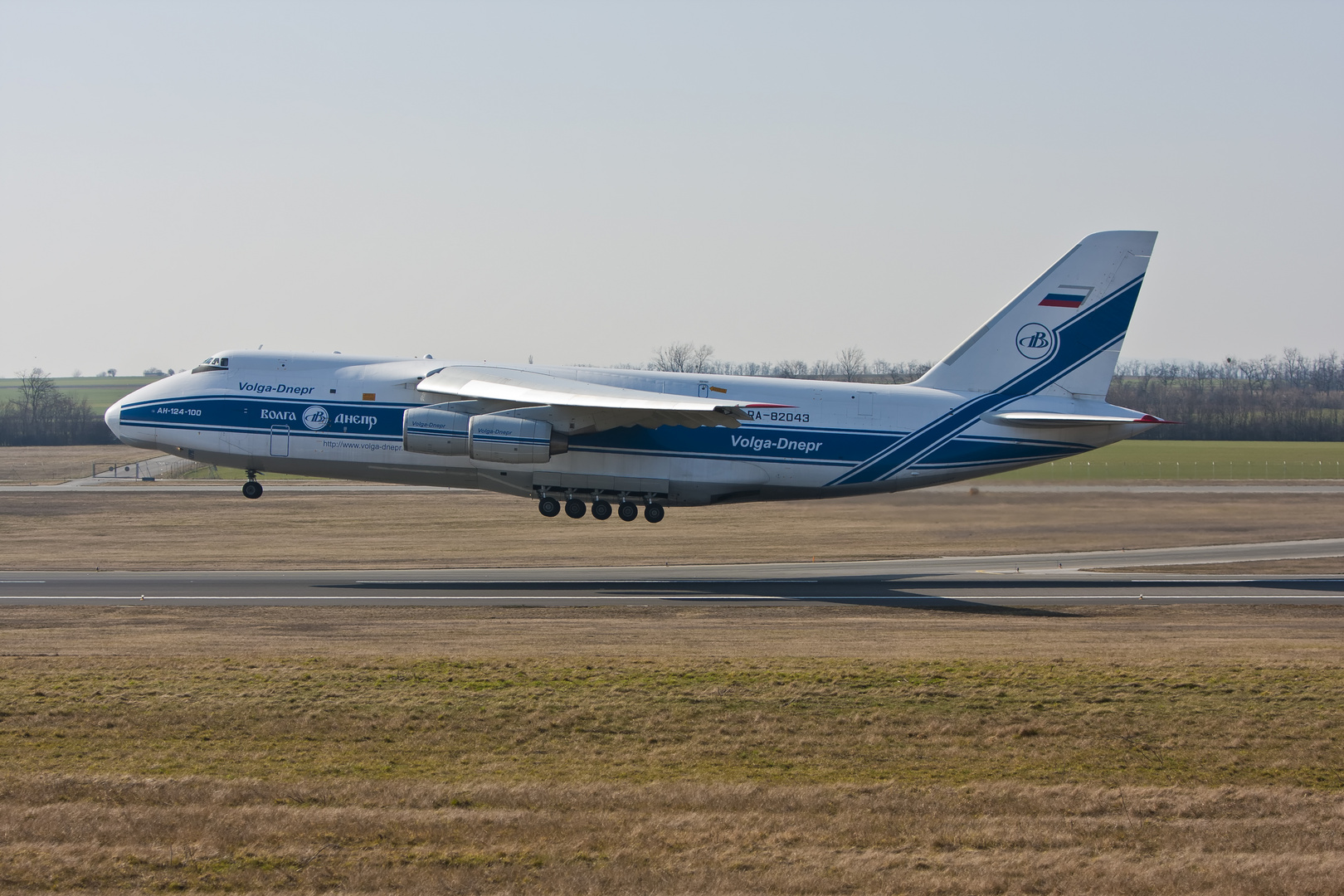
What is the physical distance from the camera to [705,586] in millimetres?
33875

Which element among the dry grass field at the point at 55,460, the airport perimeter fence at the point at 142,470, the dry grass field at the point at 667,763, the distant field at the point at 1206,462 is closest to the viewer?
the dry grass field at the point at 667,763

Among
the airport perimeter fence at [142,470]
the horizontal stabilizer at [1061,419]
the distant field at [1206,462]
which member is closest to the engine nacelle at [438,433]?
the horizontal stabilizer at [1061,419]

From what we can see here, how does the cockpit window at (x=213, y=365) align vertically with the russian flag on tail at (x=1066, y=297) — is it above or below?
below

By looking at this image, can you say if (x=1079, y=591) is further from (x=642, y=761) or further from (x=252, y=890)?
(x=252, y=890)

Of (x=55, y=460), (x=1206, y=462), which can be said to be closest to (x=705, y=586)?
(x=1206, y=462)

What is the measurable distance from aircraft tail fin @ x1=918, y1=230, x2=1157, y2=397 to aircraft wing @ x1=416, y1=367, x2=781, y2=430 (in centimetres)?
782

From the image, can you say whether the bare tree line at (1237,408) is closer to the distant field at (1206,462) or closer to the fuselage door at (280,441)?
the distant field at (1206,462)

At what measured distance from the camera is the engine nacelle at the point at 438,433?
32094 millimetres

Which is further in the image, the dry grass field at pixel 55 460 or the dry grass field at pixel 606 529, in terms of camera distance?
the dry grass field at pixel 55 460

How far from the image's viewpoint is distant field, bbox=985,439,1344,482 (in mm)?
68500

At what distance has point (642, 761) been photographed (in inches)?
634

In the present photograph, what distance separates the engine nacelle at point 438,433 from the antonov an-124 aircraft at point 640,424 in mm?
44

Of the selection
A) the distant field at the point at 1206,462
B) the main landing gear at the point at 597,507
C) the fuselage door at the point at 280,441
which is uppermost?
the fuselage door at the point at 280,441

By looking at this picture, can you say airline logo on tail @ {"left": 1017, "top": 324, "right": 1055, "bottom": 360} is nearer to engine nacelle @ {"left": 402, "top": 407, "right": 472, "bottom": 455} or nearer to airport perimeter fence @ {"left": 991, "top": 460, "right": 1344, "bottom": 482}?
engine nacelle @ {"left": 402, "top": 407, "right": 472, "bottom": 455}
